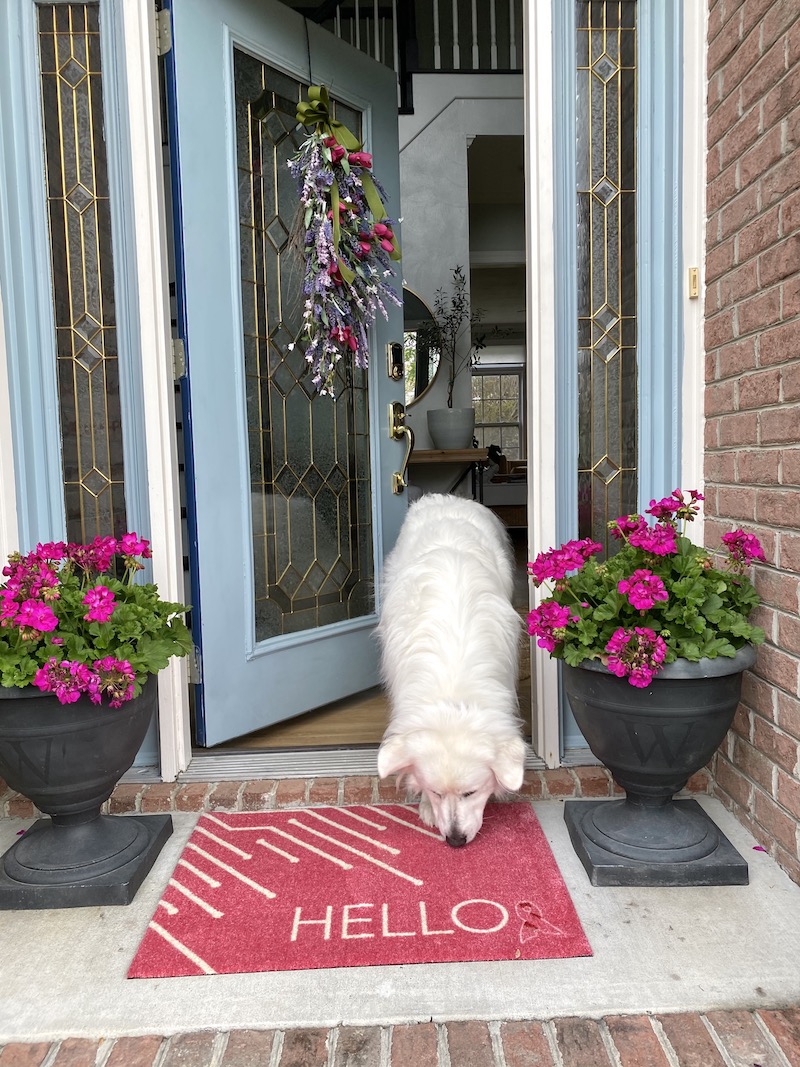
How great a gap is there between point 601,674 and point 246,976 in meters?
1.02

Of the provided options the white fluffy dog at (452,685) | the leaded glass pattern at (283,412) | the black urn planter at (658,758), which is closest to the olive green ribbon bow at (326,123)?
the leaded glass pattern at (283,412)

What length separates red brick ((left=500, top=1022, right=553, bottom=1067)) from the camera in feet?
4.22

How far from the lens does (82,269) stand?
2332 millimetres

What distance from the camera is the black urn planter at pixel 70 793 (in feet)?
5.74

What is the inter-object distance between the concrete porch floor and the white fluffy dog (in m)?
0.37

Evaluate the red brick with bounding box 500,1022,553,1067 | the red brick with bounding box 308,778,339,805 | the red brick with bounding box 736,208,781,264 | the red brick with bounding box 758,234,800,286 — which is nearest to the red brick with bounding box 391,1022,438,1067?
the red brick with bounding box 500,1022,553,1067

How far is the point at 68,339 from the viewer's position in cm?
235

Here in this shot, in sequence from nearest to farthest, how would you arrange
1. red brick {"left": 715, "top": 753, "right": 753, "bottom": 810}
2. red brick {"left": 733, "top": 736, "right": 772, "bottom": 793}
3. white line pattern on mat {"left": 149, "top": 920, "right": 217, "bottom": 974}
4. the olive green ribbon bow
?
white line pattern on mat {"left": 149, "top": 920, "right": 217, "bottom": 974} < red brick {"left": 733, "top": 736, "right": 772, "bottom": 793} < red brick {"left": 715, "top": 753, "right": 753, "bottom": 810} < the olive green ribbon bow

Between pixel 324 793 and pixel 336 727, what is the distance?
2.01 ft

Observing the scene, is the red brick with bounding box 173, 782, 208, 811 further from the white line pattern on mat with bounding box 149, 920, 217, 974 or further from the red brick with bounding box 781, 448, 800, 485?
the red brick with bounding box 781, 448, 800, 485

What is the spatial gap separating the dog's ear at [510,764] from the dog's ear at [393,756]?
222 mm

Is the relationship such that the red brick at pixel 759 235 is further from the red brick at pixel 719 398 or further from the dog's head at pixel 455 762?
the dog's head at pixel 455 762

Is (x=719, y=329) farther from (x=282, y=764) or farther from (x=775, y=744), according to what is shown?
(x=282, y=764)

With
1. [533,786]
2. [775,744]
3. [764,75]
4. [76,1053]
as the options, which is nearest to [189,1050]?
[76,1053]
